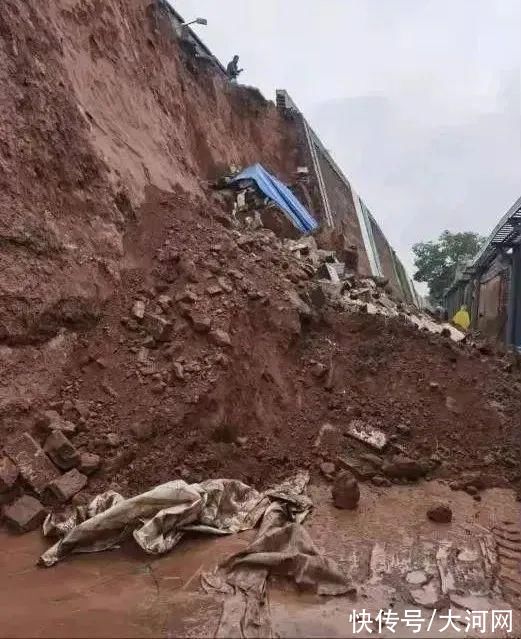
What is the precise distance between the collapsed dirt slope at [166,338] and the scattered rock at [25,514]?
0.39 m

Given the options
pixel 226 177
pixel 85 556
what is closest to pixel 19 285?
pixel 85 556

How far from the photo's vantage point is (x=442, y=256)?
2892cm

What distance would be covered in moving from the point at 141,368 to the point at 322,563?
257 cm

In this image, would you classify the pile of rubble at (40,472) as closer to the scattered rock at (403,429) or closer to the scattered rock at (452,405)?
the scattered rock at (403,429)

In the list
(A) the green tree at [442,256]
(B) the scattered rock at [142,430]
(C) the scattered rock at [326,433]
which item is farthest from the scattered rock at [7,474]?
(A) the green tree at [442,256]

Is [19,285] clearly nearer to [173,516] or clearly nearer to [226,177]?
[173,516]

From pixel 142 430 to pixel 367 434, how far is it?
2102mm

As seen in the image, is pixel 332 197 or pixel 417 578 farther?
pixel 332 197

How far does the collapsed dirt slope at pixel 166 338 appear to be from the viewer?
15.6 feet

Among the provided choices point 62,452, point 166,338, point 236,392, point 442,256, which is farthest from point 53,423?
point 442,256

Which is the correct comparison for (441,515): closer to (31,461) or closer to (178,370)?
(178,370)

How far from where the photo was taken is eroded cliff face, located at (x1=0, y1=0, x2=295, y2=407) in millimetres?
4996

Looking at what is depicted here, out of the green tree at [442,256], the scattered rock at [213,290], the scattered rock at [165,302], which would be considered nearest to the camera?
the scattered rock at [165,302]

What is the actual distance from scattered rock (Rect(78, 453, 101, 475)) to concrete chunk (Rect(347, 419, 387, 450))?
2.30 metres
